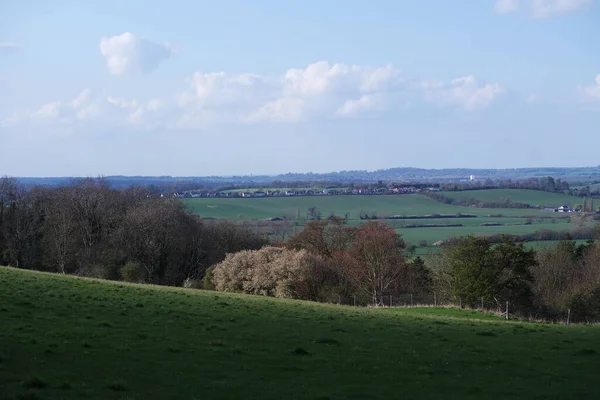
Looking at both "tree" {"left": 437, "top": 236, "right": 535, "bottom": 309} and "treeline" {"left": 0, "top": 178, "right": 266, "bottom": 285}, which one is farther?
"treeline" {"left": 0, "top": 178, "right": 266, "bottom": 285}

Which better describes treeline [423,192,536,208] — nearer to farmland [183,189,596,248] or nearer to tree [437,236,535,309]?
farmland [183,189,596,248]

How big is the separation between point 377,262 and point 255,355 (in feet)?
154

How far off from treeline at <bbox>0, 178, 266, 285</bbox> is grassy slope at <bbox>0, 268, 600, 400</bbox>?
41.0 metres

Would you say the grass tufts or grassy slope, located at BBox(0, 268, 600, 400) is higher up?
the grass tufts

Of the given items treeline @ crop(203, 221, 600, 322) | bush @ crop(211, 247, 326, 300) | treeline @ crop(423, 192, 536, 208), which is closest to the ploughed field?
treeline @ crop(423, 192, 536, 208)

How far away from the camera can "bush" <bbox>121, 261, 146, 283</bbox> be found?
203 feet

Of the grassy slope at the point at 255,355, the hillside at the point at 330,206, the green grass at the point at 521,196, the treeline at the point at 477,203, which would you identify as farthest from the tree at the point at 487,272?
the green grass at the point at 521,196

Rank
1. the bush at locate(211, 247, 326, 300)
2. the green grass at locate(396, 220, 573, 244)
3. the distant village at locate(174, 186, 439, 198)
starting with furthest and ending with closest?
the distant village at locate(174, 186, 439, 198)
the green grass at locate(396, 220, 573, 244)
the bush at locate(211, 247, 326, 300)

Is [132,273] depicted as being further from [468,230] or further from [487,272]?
[468,230]

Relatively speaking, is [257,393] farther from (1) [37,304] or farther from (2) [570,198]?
(2) [570,198]

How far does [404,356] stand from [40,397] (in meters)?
10.2

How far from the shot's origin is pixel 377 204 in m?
148

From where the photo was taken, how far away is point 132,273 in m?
62.3

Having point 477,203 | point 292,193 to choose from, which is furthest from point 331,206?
point 477,203
